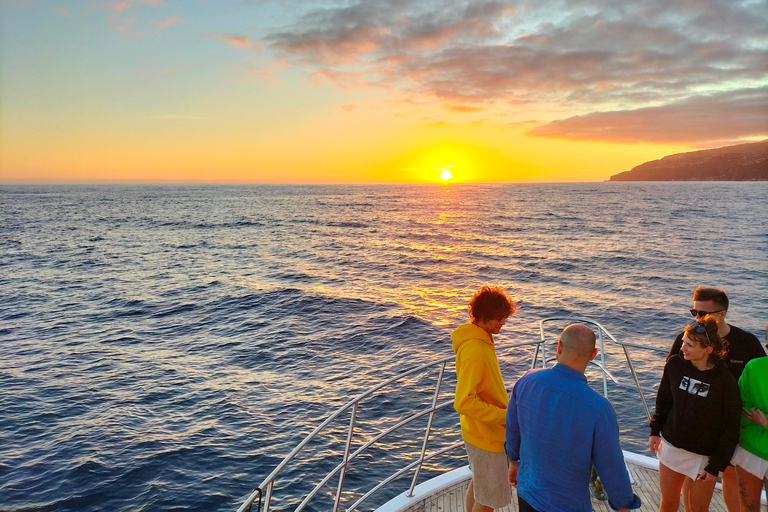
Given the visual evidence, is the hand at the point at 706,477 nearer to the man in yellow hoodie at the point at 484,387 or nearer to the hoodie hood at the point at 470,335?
the man in yellow hoodie at the point at 484,387

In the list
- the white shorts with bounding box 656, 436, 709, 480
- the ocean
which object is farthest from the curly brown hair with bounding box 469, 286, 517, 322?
the ocean

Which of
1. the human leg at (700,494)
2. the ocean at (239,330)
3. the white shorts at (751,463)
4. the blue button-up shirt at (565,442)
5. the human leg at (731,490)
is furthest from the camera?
the ocean at (239,330)

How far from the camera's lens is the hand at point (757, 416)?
3.30 meters

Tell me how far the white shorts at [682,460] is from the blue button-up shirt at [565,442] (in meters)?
1.18

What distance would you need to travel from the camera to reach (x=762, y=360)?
3.33 m

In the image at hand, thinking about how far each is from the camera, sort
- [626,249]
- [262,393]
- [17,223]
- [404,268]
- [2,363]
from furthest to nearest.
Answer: [17,223]
[626,249]
[404,268]
[2,363]
[262,393]

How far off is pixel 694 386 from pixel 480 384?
1.42 m

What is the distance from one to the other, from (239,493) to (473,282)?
2218 centimetres

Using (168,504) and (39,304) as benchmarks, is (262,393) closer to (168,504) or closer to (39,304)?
(168,504)

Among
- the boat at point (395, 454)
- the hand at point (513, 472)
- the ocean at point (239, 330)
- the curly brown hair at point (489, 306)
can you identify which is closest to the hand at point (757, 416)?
the hand at point (513, 472)

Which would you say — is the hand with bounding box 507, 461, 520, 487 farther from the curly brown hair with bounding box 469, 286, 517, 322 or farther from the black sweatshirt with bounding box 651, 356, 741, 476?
the black sweatshirt with bounding box 651, 356, 741, 476

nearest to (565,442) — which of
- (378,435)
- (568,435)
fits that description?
(568,435)

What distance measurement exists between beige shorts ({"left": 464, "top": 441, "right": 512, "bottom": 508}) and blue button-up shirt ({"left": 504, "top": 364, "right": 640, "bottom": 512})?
0.63m

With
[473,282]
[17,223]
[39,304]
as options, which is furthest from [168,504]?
[17,223]
